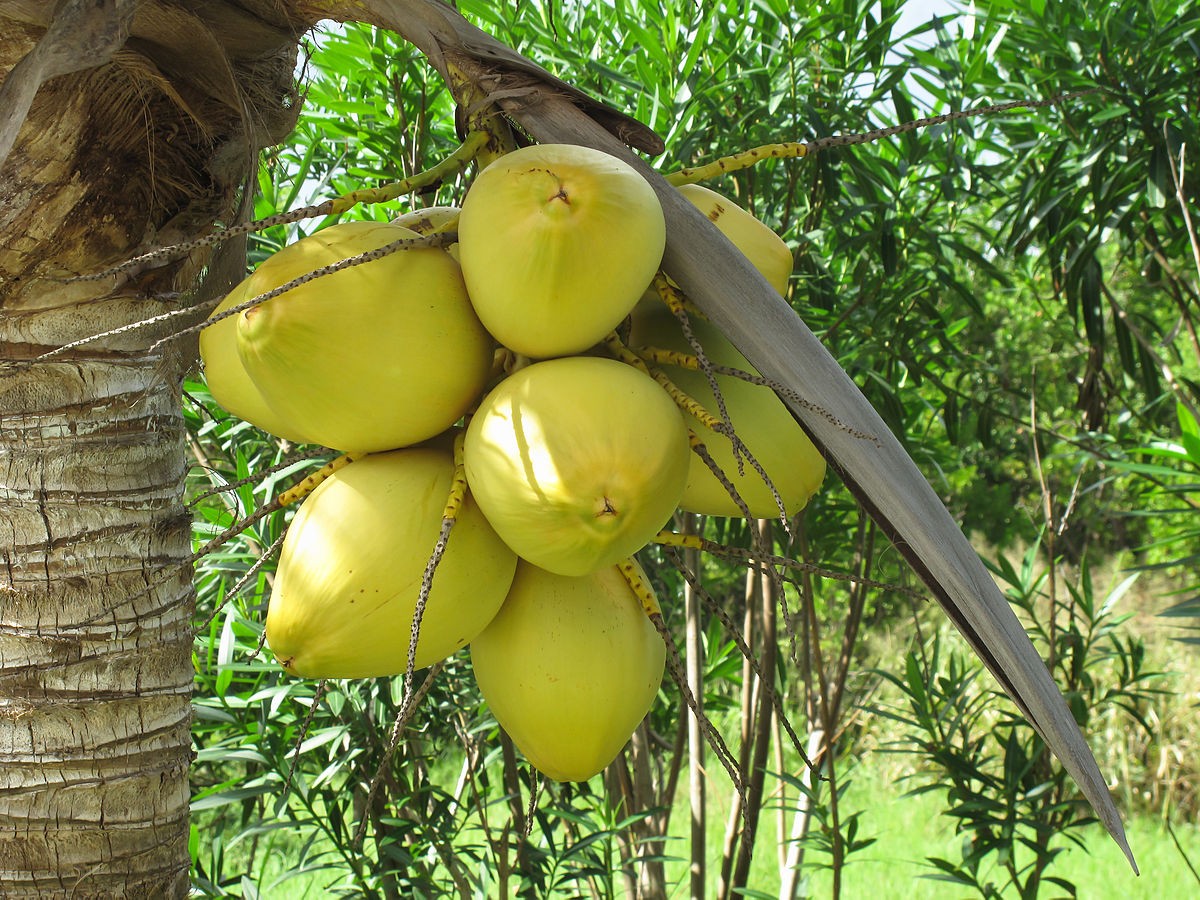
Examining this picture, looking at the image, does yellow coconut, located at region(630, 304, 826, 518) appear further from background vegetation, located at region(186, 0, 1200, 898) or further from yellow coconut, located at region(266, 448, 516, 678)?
background vegetation, located at region(186, 0, 1200, 898)

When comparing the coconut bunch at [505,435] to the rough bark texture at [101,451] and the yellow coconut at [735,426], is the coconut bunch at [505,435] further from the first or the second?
the rough bark texture at [101,451]

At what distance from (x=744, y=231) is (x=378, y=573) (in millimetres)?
403

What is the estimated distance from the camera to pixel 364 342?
0.70 meters

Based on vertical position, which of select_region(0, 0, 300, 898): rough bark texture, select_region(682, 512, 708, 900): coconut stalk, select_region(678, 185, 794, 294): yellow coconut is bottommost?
select_region(682, 512, 708, 900): coconut stalk

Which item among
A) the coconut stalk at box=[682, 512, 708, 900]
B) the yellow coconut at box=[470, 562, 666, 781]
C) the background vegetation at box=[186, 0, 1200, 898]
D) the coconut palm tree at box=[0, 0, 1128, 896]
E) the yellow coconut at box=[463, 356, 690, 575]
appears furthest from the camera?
the coconut stalk at box=[682, 512, 708, 900]

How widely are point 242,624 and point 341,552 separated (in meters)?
1.31

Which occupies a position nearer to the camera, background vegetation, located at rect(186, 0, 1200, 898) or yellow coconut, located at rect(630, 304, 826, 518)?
yellow coconut, located at rect(630, 304, 826, 518)

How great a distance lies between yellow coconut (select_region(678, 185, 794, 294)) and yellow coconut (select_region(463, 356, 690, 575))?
205mm

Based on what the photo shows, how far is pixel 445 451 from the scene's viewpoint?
2.59ft

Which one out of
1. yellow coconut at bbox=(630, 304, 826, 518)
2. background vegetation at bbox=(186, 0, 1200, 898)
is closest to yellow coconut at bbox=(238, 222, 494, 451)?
yellow coconut at bbox=(630, 304, 826, 518)

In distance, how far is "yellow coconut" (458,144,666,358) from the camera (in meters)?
0.67

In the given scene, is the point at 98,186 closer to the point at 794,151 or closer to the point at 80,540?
the point at 80,540

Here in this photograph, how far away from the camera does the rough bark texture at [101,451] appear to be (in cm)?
93

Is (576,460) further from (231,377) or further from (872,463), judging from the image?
(231,377)
